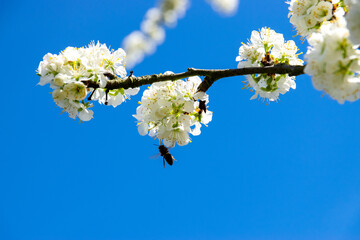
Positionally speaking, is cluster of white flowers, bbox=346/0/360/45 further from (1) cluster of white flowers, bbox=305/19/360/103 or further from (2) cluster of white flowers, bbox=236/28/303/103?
(2) cluster of white flowers, bbox=236/28/303/103

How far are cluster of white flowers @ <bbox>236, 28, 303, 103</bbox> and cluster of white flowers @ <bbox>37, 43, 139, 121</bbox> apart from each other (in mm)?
1199

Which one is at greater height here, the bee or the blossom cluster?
the bee

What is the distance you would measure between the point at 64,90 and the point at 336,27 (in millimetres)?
1822

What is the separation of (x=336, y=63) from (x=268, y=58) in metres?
1.36

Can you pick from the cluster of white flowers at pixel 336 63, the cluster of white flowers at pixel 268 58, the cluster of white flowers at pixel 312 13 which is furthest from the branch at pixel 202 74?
the cluster of white flowers at pixel 312 13

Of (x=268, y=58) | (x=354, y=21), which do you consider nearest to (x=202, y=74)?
(x=268, y=58)

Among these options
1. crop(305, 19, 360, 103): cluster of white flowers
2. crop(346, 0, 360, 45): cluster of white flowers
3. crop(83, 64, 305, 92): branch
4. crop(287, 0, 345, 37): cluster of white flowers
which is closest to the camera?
crop(346, 0, 360, 45): cluster of white flowers

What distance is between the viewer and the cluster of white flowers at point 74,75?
268cm

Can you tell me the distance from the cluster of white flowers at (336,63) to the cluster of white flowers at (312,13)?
3.91ft

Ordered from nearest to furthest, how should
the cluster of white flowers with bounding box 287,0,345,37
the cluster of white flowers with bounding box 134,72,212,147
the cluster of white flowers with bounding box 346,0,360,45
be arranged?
the cluster of white flowers with bounding box 346,0,360,45 < the cluster of white flowers with bounding box 134,72,212,147 < the cluster of white flowers with bounding box 287,0,345,37

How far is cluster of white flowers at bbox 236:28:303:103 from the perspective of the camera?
313cm

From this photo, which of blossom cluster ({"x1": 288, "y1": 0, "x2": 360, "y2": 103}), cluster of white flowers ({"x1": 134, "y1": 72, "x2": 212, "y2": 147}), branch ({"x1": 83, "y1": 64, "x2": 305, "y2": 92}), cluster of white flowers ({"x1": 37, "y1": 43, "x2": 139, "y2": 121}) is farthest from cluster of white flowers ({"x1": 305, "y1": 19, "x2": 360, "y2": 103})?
cluster of white flowers ({"x1": 37, "y1": 43, "x2": 139, "y2": 121})

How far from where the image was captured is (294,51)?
3.17 meters

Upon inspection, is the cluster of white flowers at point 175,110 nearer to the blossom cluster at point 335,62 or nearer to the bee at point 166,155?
the bee at point 166,155
